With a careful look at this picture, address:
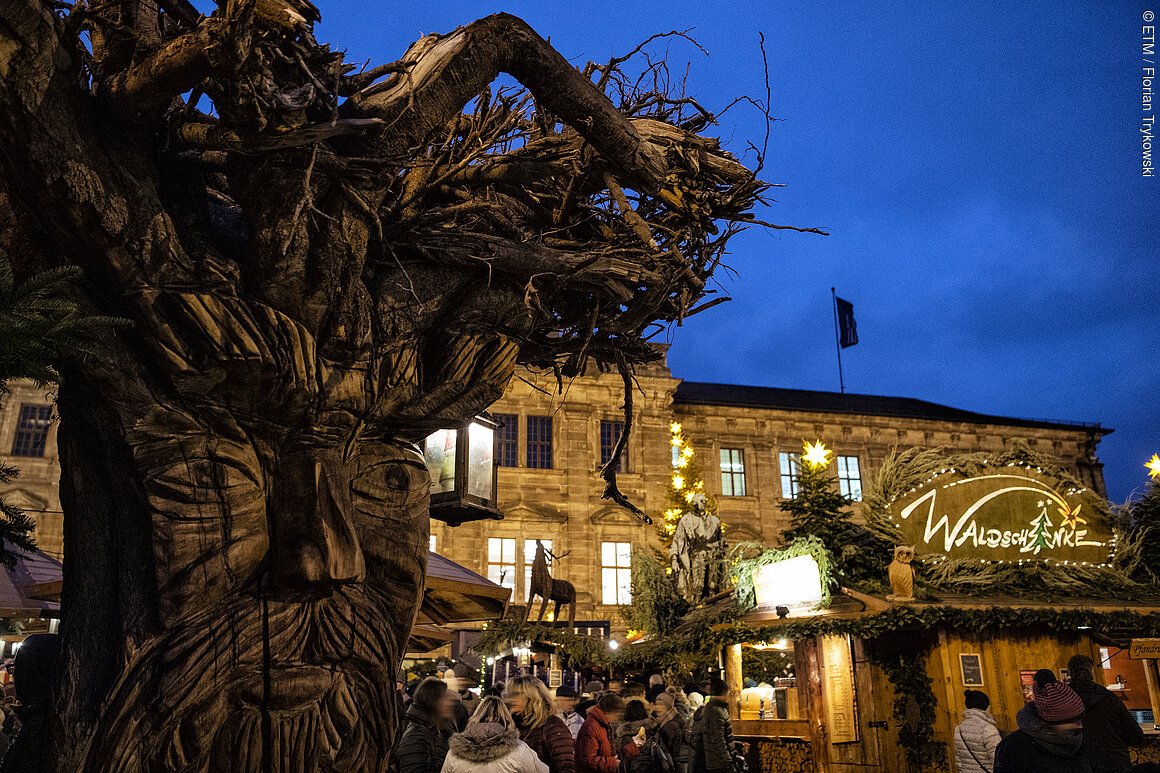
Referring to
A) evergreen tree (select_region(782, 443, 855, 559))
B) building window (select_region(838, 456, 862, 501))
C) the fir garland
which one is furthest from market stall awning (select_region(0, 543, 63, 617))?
building window (select_region(838, 456, 862, 501))

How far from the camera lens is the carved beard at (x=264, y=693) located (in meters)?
2.90

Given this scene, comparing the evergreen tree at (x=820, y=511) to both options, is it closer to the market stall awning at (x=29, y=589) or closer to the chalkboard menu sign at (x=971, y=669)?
the chalkboard menu sign at (x=971, y=669)

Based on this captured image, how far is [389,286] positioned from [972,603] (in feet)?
32.6

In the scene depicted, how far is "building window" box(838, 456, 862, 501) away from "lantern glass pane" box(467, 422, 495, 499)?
27.9 meters

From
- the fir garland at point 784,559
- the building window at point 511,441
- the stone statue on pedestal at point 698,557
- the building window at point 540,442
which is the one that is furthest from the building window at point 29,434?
the fir garland at point 784,559

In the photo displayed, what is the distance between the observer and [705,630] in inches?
529

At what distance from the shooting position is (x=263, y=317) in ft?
10.5

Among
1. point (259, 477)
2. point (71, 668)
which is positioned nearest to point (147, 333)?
point (259, 477)

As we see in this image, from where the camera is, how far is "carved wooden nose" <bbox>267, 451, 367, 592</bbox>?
320cm

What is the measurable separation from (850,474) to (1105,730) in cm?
2636

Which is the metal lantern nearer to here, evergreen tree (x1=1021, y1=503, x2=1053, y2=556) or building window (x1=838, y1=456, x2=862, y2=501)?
evergreen tree (x1=1021, y1=503, x2=1053, y2=556)

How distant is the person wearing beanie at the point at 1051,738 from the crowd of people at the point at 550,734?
2512 millimetres

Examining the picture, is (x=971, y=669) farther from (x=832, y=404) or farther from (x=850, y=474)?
(x=832, y=404)

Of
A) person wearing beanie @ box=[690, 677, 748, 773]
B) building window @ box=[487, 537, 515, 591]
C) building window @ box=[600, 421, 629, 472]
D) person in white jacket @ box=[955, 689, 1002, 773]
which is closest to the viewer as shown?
person in white jacket @ box=[955, 689, 1002, 773]
